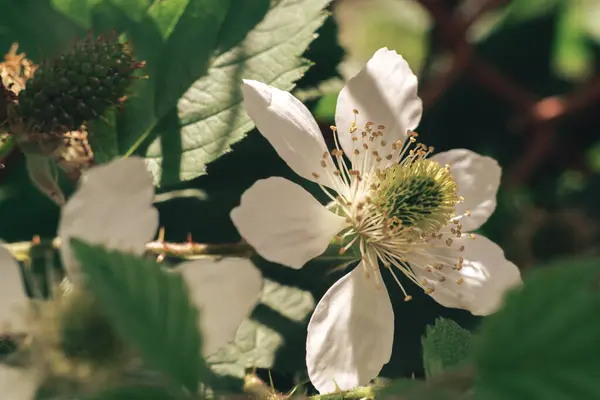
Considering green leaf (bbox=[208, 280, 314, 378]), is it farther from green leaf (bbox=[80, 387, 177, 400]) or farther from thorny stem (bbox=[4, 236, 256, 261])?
green leaf (bbox=[80, 387, 177, 400])

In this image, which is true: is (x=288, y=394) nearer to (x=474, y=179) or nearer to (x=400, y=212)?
(x=400, y=212)

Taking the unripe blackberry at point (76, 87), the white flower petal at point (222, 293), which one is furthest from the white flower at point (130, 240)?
the unripe blackberry at point (76, 87)

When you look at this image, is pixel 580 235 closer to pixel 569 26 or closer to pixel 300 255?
pixel 569 26

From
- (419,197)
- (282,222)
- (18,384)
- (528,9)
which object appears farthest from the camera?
(528,9)

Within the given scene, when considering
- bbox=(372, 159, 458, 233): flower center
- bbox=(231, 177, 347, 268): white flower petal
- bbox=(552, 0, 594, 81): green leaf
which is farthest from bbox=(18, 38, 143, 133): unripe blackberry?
bbox=(552, 0, 594, 81): green leaf

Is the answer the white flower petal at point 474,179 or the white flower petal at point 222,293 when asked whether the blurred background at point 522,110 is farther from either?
the white flower petal at point 222,293

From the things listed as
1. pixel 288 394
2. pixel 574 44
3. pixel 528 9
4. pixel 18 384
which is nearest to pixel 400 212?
pixel 288 394

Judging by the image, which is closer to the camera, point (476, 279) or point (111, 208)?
point (111, 208)
